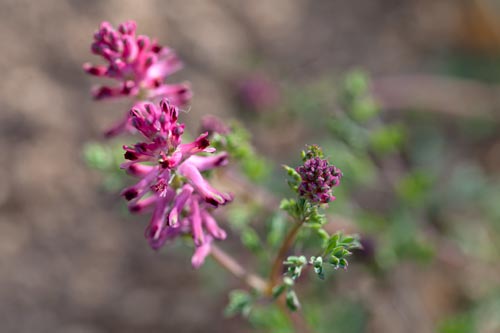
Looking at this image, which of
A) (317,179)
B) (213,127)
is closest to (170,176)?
(317,179)

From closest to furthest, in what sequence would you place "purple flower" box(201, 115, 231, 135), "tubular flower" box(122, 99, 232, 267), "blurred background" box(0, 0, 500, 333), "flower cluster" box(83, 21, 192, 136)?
1. "tubular flower" box(122, 99, 232, 267)
2. "flower cluster" box(83, 21, 192, 136)
3. "purple flower" box(201, 115, 231, 135)
4. "blurred background" box(0, 0, 500, 333)

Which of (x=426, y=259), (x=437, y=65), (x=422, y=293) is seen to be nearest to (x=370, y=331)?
(x=422, y=293)

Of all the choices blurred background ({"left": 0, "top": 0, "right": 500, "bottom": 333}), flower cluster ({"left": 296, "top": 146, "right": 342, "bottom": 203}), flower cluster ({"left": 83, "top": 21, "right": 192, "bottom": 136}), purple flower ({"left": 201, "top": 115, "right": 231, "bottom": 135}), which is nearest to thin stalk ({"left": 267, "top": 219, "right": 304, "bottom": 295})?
flower cluster ({"left": 296, "top": 146, "right": 342, "bottom": 203})

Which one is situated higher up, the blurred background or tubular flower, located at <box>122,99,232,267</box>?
the blurred background

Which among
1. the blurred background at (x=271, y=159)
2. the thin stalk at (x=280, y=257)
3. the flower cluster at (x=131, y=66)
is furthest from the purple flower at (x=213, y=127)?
the blurred background at (x=271, y=159)

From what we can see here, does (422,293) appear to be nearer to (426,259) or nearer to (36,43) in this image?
(426,259)

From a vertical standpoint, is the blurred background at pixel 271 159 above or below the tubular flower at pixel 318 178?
above

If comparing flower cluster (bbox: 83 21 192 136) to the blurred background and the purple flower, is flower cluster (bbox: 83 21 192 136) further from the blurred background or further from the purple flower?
the blurred background

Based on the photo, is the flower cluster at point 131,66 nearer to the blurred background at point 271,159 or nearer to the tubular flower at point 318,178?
the tubular flower at point 318,178
